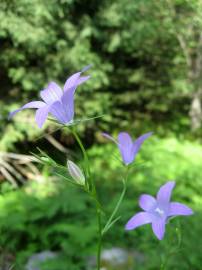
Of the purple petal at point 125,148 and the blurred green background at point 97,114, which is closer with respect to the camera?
the purple petal at point 125,148

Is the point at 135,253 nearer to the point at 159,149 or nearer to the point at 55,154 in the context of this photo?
the point at 55,154

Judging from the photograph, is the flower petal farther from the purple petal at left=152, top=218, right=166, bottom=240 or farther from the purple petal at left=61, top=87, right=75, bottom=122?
the purple petal at left=152, top=218, right=166, bottom=240

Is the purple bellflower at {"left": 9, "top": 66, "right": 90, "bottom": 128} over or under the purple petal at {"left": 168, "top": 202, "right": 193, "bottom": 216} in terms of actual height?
over

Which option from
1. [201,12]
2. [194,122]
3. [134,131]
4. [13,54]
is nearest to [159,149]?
[134,131]

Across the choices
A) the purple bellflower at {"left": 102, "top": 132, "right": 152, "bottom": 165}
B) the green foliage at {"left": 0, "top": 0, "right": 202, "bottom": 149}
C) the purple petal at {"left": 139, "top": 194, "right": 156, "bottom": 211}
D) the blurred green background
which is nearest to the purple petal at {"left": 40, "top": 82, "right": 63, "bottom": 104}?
the purple bellflower at {"left": 102, "top": 132, "right": 152, "bottom": 165}

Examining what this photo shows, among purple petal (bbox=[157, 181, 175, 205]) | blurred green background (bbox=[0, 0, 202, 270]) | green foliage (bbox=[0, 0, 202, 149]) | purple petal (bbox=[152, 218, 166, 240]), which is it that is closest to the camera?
purple petal (bbox=[152, 218, 166, 240])

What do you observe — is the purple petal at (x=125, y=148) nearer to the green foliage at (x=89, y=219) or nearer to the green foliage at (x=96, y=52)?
the green foliage at (x=89, y=219)

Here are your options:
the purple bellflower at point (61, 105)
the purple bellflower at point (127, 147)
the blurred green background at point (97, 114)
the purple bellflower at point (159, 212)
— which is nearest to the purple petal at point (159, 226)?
the purple bellflower at point (159, 212)
